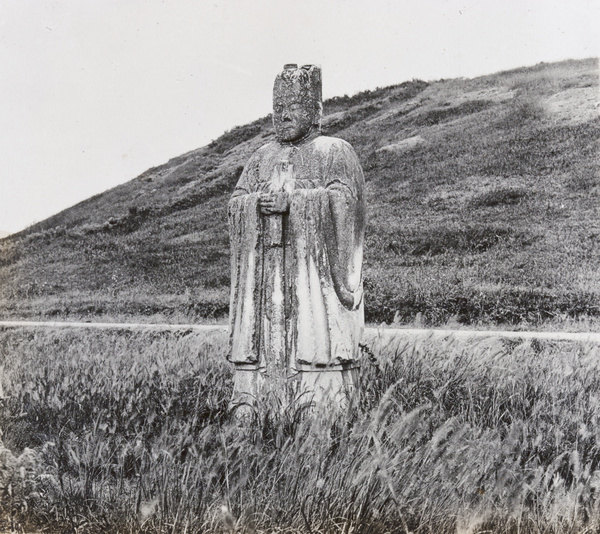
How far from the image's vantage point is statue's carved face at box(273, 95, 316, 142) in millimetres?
5383

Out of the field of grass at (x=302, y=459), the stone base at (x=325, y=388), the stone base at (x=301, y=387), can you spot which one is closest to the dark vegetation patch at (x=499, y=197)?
the field of grass at (x=302, y=459)

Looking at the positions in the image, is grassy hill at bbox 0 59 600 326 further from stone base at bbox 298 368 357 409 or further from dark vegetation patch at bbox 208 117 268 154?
stone base at bbox 298 368 357 409

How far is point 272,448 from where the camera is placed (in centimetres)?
462

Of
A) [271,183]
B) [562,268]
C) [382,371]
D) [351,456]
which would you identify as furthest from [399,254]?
[351,456]

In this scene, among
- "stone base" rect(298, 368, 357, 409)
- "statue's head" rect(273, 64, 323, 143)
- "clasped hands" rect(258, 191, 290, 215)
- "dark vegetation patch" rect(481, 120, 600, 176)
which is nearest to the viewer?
"stone base" rect(298, 368, 357, 409)

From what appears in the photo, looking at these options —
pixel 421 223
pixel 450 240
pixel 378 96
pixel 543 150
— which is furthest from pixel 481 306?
pixel 378 96

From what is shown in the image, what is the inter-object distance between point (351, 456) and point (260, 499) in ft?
1.95

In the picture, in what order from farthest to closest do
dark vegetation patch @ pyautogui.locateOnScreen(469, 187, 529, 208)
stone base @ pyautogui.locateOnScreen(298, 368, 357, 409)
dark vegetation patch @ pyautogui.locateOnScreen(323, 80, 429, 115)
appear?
dark vegetation patch @ pyautogui.locateOnScreen(323, 80, 429, 115) < dark vegetation patch @ pyautogui.locateOnScreen(469, 187, 529, 208) < stone base @ pyautogui.locateOnScreen(298, 368, 357, 409)

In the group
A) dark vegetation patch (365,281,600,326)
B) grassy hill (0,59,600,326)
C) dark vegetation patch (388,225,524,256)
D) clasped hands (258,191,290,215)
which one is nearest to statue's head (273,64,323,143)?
clasped hands (258,191,290,215)

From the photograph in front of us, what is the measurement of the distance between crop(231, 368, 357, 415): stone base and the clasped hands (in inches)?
44.8

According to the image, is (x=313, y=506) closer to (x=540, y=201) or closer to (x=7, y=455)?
(x=7, y=455)

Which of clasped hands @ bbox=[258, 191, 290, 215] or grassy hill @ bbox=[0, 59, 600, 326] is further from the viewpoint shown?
grassy hill @ bbox=[0, 59, 600, 326]

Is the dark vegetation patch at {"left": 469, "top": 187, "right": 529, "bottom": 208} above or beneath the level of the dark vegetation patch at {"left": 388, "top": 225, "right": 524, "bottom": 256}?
above

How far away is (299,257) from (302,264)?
54 mm
